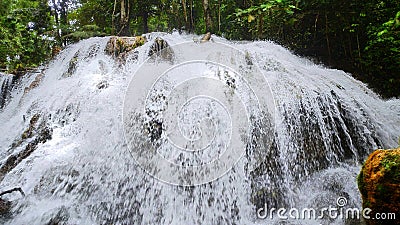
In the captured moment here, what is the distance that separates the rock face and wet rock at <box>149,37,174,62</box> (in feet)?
13.8

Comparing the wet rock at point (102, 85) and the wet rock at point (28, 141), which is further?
the wet rock at point (102, 85)

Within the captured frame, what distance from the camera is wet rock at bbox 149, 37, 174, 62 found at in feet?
18.6

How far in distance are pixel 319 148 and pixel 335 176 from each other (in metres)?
0.51

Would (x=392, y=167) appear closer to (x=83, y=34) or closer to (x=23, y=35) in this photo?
(x=83, y=34)

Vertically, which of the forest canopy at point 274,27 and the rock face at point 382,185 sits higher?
the forest canopy at point 274,27

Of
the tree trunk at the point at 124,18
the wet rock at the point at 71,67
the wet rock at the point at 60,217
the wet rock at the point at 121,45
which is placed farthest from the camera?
the tree trunk at the point at 124,18

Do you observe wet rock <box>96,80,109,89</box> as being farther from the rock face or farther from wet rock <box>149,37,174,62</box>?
the rock face

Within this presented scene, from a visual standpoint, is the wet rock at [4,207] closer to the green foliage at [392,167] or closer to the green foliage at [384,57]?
the green foliage at [392,167]

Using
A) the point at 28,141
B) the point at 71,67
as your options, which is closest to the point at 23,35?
the point at 71,67

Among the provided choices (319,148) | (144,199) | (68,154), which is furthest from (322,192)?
(68,154)

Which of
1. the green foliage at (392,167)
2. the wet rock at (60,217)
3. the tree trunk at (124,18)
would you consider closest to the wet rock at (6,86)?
the tree trunk at (124,18)

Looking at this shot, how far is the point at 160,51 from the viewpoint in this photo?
19.2 ft

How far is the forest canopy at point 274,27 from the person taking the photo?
6305mm

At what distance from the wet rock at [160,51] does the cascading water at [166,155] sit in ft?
2.25
